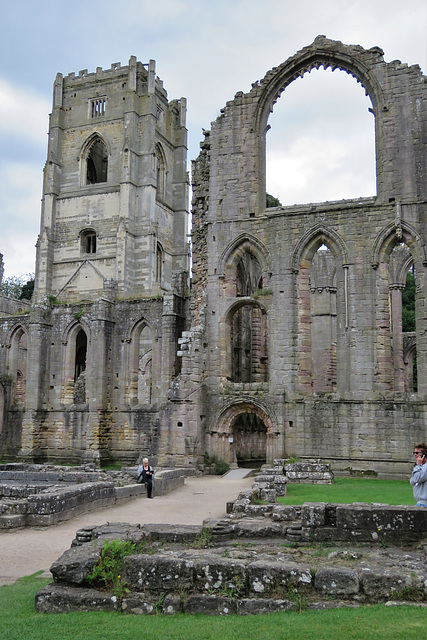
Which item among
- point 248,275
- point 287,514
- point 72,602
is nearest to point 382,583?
point 72,602

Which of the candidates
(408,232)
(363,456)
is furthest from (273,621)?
(408,232)

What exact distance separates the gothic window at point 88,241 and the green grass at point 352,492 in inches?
1242

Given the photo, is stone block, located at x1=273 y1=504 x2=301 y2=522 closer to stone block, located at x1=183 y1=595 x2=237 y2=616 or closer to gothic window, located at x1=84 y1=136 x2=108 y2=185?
stone block, located at x1=183 y1=595 x2=237 y2=616

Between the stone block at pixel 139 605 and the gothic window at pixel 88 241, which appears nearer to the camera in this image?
the stone block at pixel 139 605

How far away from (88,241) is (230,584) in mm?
41713

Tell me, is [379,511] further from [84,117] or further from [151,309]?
[84,117]

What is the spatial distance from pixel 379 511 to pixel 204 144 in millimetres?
18111

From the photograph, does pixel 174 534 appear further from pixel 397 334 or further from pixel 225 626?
pixel 397 334

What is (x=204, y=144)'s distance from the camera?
23.0 m

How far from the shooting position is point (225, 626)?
512 centimetres

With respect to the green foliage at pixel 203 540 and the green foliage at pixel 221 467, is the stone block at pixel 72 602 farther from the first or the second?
the green foliage at pixel 221 467

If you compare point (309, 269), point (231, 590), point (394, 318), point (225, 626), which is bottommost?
point (225, 626)

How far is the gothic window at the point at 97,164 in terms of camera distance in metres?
46.9

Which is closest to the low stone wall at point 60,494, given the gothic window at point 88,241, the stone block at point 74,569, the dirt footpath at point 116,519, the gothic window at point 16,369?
the dirt footpath at point 116,519
